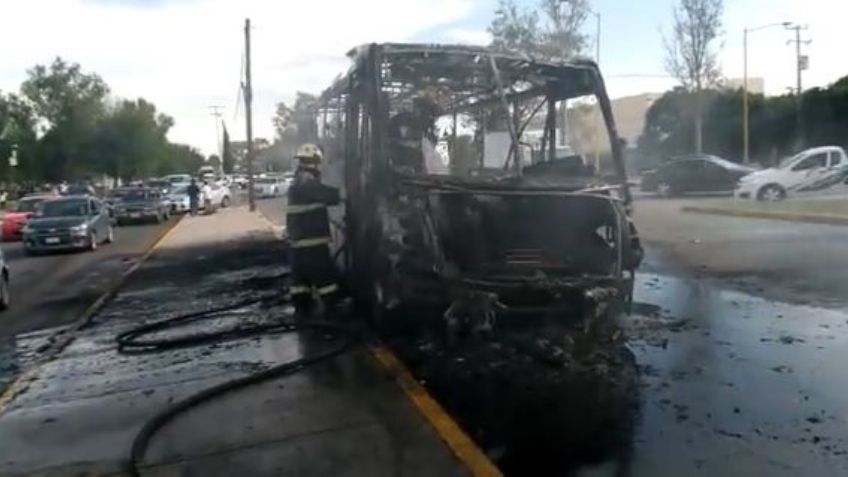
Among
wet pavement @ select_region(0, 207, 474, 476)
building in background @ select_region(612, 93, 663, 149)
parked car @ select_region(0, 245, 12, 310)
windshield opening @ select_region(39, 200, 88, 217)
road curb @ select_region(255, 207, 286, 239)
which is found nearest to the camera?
wet pavement @ select_region(0, 207, 474, 476)

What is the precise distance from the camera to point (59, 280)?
1831 centimetres

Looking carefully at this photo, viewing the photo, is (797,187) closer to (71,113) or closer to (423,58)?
(423,58)

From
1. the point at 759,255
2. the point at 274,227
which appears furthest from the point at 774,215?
the point at 274,227

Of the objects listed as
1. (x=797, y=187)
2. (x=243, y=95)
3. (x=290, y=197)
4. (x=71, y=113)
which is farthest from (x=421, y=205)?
(x=71, y=113)

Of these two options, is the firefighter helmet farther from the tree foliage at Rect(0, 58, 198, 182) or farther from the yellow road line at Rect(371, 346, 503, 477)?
the tree foliage at Rect(0, 58, 198, 182)

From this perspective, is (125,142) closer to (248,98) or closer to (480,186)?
(248,98)

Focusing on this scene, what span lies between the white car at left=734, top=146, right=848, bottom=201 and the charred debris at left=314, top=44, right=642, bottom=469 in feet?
81.7

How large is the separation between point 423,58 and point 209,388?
431cm

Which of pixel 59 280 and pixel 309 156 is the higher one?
pixel 309 156

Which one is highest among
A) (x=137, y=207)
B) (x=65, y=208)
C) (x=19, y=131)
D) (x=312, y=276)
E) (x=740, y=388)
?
(x=19, y=131)

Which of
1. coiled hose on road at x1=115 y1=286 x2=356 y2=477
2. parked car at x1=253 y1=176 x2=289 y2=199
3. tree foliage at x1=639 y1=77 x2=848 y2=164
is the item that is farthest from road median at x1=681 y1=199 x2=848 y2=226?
parked car at x1=253 y1=176 x2=289 y2=199

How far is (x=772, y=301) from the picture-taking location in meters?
12.0

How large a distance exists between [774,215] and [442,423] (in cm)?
2197

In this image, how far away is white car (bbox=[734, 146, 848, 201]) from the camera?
34.1 metres
